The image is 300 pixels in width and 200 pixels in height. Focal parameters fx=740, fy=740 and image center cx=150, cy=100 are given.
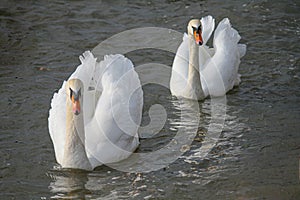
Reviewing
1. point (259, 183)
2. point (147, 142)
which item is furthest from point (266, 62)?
point (259, 183)

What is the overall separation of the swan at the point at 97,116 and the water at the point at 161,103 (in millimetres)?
186

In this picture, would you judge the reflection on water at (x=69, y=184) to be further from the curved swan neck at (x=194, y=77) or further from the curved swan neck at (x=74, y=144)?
the curved swan neck at (x=194, y=77)

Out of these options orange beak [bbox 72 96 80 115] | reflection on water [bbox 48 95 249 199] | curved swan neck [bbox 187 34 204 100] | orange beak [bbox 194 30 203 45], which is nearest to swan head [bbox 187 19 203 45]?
orange beak [bbox 194 30 203 45]

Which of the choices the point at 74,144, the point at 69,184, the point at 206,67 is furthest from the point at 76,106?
the point at 206,67

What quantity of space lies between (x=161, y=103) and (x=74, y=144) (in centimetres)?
198

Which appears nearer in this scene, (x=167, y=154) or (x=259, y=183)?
(x=259, y=183)

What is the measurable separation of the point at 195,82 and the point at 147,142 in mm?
1397

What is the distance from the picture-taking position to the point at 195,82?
9000mm

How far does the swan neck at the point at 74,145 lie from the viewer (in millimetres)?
7113

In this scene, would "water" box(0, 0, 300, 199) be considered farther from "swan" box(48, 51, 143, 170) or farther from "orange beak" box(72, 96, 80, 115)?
"orange beak" box(72, 96, 80, 115)

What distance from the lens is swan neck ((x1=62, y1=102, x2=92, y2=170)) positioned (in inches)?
280

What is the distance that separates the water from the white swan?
0.19 m

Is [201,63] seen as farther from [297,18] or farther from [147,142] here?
[297,18]

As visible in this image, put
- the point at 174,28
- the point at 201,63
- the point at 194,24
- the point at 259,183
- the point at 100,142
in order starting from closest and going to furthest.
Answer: the point at 259,183, the point at 100,142, the point at 194,24, the point at 201,63, the point at 174,28
